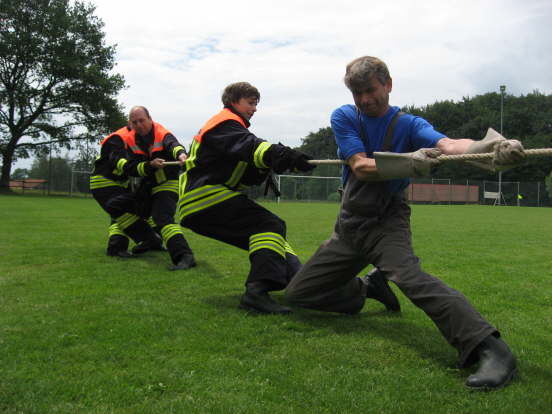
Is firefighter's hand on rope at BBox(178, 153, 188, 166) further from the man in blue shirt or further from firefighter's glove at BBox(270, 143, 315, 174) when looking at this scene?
the man in blue shirt

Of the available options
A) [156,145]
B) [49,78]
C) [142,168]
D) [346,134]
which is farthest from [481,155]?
[49,78]

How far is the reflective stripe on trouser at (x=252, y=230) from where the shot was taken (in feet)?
14.0

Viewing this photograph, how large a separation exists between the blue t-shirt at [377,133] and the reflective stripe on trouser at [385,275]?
0.95ft

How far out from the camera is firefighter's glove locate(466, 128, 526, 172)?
2.66 m

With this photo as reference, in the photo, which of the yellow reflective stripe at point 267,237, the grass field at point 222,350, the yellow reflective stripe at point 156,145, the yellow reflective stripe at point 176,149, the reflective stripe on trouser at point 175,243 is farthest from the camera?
the yellow reflective stripe at point 156,145

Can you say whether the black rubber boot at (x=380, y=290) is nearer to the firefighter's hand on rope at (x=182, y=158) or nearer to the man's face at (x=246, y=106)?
the man's face at (x=246, y=106)

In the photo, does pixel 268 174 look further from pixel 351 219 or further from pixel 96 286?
pixel 96 286

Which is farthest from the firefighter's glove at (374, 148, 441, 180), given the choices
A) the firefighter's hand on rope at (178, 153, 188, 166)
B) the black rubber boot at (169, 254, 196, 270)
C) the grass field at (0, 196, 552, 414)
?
the black rubber boot at (169, 254, 196, 270)

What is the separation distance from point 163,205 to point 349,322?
10.7 feet

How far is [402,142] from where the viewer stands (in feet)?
11.2

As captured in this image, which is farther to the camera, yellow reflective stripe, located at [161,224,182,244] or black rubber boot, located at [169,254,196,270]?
yellow reflective stripe, located at [161,224,182,244]

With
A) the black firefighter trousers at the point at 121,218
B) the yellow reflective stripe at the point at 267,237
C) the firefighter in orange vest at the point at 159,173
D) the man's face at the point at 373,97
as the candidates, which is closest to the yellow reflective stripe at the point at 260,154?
the yellow reflective stripe at the point at 267,237

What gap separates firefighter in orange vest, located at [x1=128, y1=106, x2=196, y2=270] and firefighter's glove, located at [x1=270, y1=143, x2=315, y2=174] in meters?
2.14

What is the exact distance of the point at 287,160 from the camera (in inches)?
158
